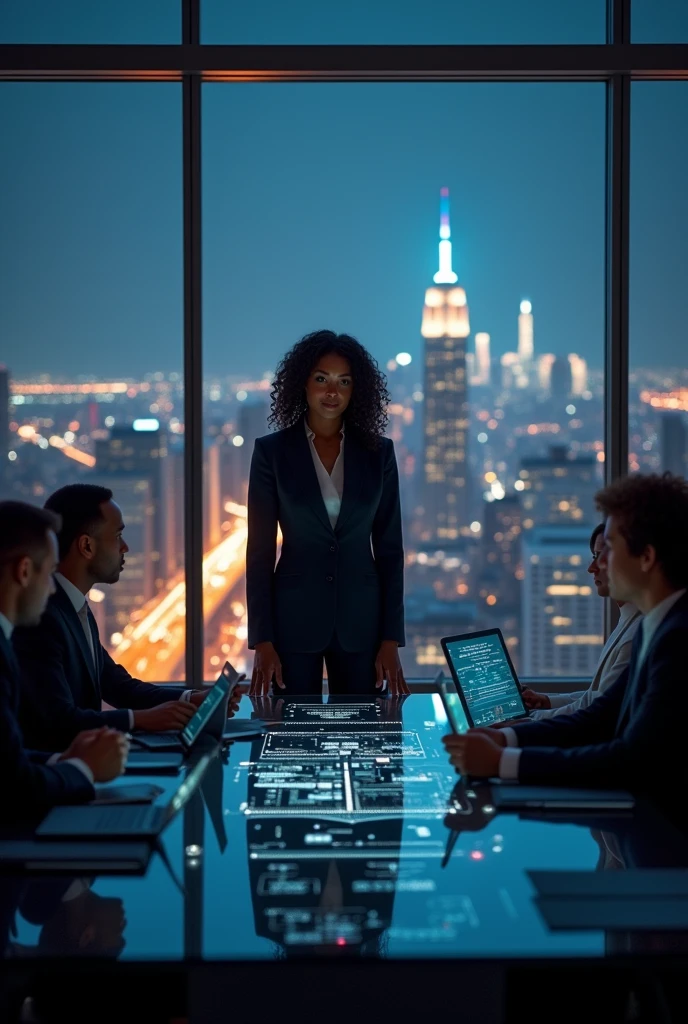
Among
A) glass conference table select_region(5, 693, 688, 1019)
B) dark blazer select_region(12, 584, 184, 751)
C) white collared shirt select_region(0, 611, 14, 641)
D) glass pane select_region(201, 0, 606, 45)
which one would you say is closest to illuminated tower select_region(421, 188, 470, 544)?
glass pane select_region(201, 0, 606, 45)

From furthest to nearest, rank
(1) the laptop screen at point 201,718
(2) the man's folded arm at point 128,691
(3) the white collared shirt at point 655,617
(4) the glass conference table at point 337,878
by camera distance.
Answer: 1. (2) the man's folded arm at point 128,691
2. (1) the laptop screen at point 201,718
3. (3) the white collared shirt at point 655,617
4. (4) the glass conference table at point 337,878

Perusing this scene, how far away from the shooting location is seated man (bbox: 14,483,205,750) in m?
Result: 2.54

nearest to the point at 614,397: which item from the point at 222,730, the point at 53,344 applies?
the point at 53,344

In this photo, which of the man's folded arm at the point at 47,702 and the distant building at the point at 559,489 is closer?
the man's folded arm at the point at 47,702

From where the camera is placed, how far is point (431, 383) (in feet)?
16.2

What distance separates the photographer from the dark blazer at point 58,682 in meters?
2.53

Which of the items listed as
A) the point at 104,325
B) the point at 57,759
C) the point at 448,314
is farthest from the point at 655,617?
the point at 104,325

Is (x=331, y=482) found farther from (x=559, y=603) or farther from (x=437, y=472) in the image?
(x=559, y=603)

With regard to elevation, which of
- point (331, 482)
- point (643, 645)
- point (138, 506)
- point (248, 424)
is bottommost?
point (643, 645)

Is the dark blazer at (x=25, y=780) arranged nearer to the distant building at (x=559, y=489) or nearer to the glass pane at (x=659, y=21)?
the distant building at (x=559, y=489)

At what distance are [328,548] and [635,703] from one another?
135 centimetres

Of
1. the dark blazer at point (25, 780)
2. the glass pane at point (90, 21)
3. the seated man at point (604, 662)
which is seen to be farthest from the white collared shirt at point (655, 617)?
the glass pane at point (90, 21)

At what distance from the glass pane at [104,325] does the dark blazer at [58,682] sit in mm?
1831

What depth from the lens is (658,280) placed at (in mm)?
4805
